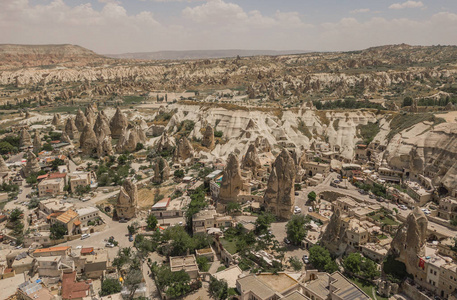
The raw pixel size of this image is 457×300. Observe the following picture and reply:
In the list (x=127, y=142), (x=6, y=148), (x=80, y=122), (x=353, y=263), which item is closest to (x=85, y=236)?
(x=353, y=263)

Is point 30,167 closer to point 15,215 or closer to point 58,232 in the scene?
point 15,215

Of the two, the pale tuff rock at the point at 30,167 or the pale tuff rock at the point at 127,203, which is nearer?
the pale tuff rock at the point at 127,203

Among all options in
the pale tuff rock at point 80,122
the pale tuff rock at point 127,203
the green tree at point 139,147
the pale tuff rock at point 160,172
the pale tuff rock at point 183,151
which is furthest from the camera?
the pale tuff rock at point 80,122

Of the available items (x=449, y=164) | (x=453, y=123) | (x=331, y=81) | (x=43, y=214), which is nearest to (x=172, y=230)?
(x=43, y=214)

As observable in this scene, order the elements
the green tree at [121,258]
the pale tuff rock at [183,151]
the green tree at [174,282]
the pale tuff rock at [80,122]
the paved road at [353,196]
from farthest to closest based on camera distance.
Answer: the pale tuff rock at [80,122]
the pale tuff rock at [183,151]
the paved road at [353,196]
the green tree at [121,258]
the green tree at [174,282]

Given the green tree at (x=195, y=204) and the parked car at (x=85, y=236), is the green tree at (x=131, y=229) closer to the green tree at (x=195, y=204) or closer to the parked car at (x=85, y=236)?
the parked car at (x=85, y=236)

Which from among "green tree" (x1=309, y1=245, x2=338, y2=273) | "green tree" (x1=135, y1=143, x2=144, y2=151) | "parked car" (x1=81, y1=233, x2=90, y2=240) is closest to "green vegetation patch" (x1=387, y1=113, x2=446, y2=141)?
"green tree" (x1=309, y1=245, x2=338, y2=273)

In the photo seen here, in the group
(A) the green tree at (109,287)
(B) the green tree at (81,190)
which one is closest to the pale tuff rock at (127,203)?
(B) the green tree at (81,190)
